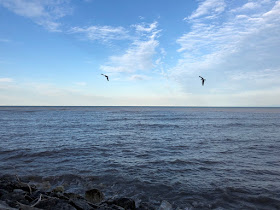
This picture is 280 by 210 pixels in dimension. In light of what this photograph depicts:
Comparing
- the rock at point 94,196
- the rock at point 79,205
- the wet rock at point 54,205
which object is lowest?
the rock at point 94,196

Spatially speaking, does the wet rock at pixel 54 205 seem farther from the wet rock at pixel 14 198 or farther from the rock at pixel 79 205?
the wet rock at pixel 14 198

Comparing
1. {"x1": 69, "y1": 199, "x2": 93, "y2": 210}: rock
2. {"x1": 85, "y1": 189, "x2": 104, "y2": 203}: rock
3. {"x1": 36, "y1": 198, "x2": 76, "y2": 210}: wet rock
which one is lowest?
{"x1": 85, "y1": 189, "x2": 104, "y2": 203}: rock

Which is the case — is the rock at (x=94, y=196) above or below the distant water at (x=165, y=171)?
above

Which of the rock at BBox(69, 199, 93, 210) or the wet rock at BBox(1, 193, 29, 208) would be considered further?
the wet rock at BBox(1, 193, 29, 208)

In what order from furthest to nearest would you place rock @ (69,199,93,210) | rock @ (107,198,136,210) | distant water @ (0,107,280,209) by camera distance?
distant water @ (0,107,280,209) → rock @ (107,198,136,210) → rock @ (69,199,93,210)

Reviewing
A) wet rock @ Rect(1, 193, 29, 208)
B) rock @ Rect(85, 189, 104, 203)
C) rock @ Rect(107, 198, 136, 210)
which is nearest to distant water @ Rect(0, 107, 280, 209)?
rock @ Rect(85, 189, 104, 203)

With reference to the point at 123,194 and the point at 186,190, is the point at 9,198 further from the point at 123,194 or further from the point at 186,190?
the point at 186,190

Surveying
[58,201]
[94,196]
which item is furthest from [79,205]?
[94,196]

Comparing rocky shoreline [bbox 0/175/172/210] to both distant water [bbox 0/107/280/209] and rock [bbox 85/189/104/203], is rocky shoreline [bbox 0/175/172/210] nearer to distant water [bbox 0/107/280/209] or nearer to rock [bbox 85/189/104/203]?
rock [bbox 85/189/104/203]

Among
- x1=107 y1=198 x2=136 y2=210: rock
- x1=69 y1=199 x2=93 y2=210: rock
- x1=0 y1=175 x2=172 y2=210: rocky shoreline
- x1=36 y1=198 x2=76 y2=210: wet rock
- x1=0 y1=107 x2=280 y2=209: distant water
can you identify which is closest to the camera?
x1=36 y1=198 x2=76 y2=210: wet rock

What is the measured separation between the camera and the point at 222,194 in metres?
8.92

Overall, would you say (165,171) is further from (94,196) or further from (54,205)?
(54,205)

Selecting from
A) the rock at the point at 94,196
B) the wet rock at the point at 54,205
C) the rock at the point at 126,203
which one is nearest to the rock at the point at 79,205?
the wet rock at the point at 54,205

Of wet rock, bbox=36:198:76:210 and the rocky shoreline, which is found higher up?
wet rock, bbox=36:198:76:210
